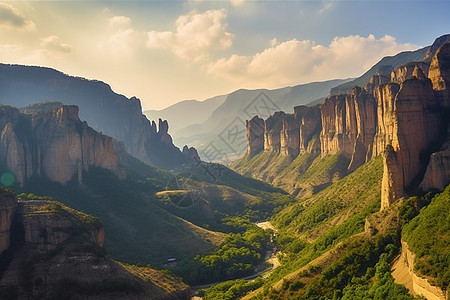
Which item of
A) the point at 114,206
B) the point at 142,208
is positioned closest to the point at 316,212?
the point at 142,208

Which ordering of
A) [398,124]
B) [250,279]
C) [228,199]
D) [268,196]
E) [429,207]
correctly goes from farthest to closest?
[268,196]
[228,199]
[250,279]
[398,124]
[429,207]

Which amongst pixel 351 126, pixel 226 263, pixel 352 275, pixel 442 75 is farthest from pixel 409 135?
pixel 351 126

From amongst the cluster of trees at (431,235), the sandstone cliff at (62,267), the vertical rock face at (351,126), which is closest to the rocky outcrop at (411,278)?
the cluster of trees at (431,235)

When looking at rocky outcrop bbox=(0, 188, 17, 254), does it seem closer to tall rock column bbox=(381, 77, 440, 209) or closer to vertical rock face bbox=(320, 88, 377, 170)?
tall rock column bbox=(381, 77, 440, 209)

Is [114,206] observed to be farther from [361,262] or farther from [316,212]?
[361,262]

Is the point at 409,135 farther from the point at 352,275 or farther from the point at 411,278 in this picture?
the point at 411,278

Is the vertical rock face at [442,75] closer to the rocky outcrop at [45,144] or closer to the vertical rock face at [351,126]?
the vertical rock face at [351,126]
